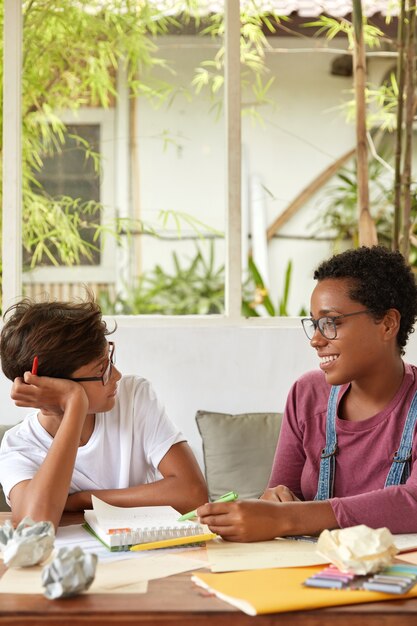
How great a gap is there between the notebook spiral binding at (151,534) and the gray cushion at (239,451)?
4.19 feet

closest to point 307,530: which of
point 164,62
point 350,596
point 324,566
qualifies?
point 324,566

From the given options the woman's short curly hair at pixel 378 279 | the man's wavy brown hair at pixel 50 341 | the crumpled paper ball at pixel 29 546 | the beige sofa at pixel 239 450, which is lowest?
the beige sofa at pixel 239 450

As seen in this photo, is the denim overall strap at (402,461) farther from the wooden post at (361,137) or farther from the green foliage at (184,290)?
the green foliage at (184,290)

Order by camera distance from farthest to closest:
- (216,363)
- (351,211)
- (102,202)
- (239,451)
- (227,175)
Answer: (351,211), (102,202), (227,175), (216,363), (239,451)

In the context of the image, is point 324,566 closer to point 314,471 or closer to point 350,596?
point 350,596

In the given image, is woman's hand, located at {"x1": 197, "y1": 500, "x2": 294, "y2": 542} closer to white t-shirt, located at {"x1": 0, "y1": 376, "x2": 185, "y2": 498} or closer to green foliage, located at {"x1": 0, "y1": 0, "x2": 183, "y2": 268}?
white t-shirt, located at {"x1": 0, "y1": 376, "x2": 185, "y2": 498}

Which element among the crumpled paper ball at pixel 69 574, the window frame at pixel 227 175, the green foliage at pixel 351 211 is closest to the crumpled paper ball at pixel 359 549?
the crumpled paper ball at pixel 69 574

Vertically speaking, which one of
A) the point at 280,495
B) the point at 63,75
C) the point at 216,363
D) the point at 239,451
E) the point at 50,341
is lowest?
the point at 239,451

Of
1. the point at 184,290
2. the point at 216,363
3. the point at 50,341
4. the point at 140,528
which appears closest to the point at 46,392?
the point at 50,341

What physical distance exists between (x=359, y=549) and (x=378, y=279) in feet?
2.86

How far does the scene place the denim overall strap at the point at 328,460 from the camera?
2104 millimetres

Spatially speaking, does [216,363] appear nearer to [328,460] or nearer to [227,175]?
[227,175]

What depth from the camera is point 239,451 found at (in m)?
3.08

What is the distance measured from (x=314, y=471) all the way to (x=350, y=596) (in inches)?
32.2
